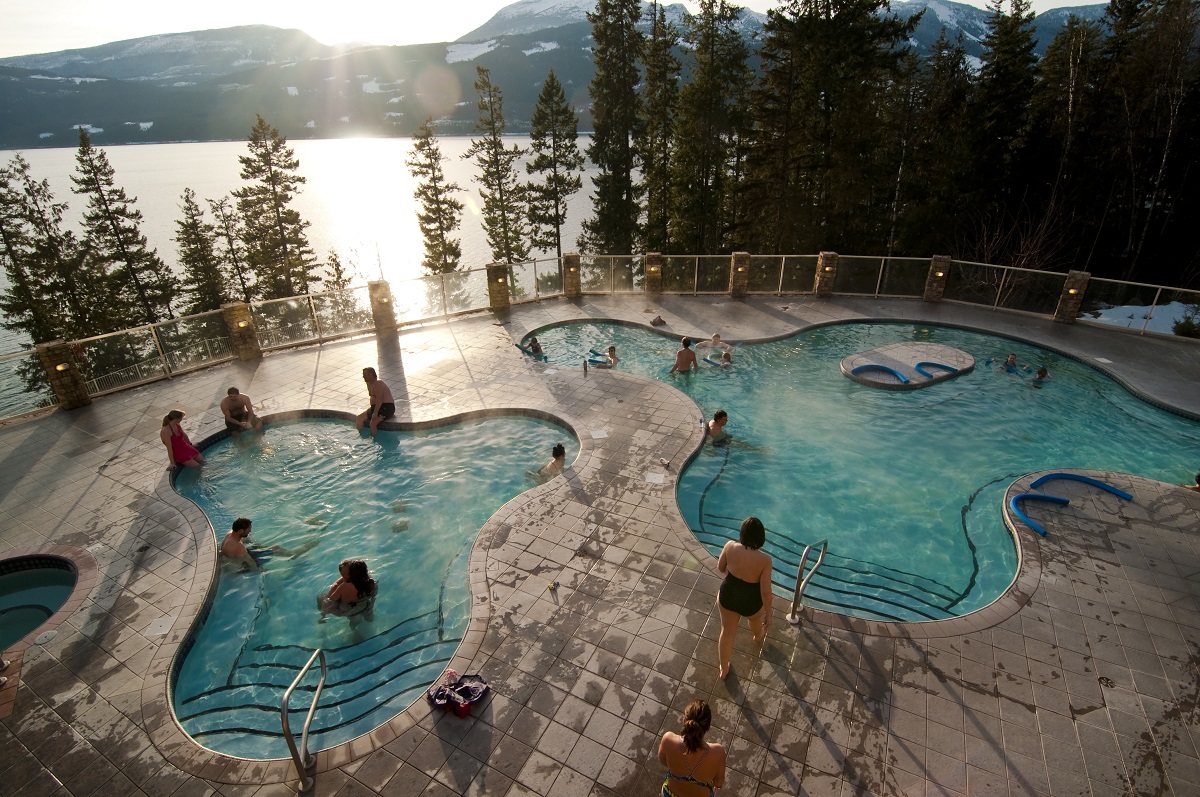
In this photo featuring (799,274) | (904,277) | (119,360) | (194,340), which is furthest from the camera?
(799,274)

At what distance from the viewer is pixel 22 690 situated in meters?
6.38

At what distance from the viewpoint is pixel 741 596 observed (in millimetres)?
5816

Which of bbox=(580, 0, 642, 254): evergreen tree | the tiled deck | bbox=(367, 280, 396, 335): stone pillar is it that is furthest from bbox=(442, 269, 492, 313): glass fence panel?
bbox=(580, 0, 642, 254): evergreen tree

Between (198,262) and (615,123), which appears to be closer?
(615,123)

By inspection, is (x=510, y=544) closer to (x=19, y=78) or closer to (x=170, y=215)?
(x=170, y=215)

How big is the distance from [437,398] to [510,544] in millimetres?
5974

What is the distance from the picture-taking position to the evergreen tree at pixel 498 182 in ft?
132

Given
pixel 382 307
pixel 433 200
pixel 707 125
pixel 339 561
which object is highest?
pixel 707 125

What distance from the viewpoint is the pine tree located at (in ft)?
134

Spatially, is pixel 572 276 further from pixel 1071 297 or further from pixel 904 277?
pixel 1071 297

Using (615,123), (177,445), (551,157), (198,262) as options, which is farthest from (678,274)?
(198,262)

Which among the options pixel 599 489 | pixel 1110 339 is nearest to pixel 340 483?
pixel 599 489

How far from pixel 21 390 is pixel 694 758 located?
1881cm

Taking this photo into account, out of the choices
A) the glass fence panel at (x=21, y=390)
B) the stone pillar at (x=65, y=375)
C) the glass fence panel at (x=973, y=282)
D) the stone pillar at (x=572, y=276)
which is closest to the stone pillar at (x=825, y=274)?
the glass fence panel at (x=973, y=282)
